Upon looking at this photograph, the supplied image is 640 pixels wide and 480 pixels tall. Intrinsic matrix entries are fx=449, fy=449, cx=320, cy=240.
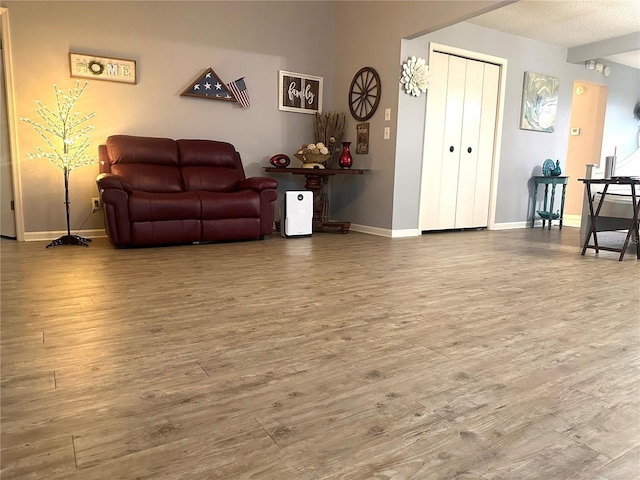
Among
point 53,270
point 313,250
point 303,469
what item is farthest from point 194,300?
point 313,250

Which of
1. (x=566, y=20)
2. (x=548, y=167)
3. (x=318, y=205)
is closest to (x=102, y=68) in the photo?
(x=318, y=205)

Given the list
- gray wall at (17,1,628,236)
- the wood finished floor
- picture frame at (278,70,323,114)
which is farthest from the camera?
picture frame at (278,70,323,114)

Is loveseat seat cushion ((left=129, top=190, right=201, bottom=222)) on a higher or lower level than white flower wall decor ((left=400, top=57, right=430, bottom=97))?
lower

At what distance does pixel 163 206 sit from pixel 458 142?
345 centimetres

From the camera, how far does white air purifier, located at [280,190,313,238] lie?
4582 millimetres

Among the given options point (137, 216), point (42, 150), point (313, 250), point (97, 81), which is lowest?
point (313, 250)

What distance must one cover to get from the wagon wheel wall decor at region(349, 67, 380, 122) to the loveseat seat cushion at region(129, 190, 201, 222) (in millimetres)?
2217

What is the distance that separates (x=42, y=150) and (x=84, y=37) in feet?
3.68

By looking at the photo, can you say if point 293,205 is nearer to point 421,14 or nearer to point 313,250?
point 313,250

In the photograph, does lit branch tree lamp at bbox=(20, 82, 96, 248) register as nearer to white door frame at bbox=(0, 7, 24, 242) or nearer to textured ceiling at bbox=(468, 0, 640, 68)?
white door frame at bbox=(0, 7, 24, 242)

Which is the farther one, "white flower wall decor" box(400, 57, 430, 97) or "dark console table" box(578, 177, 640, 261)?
"white flower wall decor" box(400, 57, 430, 97)

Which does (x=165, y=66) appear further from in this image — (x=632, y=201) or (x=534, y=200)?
(x=534, y=200)

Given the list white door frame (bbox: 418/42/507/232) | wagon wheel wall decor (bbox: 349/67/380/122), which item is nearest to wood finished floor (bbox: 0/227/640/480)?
wagon wheel wall decor (bbox: 349/67/380/122)

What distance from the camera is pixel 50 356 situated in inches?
63.1
